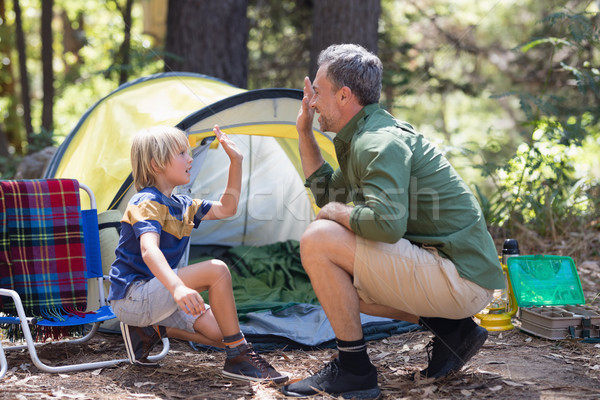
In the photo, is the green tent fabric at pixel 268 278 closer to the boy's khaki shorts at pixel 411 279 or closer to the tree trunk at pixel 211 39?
the boy's khaki shorts at pixel 411 279

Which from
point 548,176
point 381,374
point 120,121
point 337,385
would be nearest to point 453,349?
point 381,374

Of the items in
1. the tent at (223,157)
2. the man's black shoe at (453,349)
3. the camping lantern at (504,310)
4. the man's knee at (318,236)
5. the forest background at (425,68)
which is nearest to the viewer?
the man's knee at (318,236)

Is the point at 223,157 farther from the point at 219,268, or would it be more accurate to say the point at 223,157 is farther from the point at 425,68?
the point at 425,68

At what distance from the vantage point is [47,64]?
281 inches

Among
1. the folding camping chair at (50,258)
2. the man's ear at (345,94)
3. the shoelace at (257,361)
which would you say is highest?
the man's ear at (345,94)

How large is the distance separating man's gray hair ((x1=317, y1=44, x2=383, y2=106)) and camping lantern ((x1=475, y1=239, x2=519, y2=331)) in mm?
1321

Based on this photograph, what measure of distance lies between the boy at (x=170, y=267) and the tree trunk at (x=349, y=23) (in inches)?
109

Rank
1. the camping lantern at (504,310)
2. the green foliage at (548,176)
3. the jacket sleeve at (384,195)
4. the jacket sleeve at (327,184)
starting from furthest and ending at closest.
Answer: the green foliage at (548,176) → the camping lantern at (504,310) → the jacket sleeve at (327,184) → the jacket sleeve at (384,195)

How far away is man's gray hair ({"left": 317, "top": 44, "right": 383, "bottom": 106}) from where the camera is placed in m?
2.27

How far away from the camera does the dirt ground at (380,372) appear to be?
7.36 ft

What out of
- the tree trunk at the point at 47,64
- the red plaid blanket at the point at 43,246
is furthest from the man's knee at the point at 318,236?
the tree trunk at the point at 47,64

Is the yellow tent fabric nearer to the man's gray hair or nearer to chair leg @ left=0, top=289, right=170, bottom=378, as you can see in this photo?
chair leg @ left=0, top=289, right=170, bottom=378

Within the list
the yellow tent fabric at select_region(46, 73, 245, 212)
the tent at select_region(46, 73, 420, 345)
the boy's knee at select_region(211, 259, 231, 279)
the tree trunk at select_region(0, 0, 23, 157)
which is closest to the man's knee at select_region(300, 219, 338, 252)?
the boy's knee at select_region(211, 259, 231, 279)

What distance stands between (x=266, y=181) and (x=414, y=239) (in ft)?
8.99
